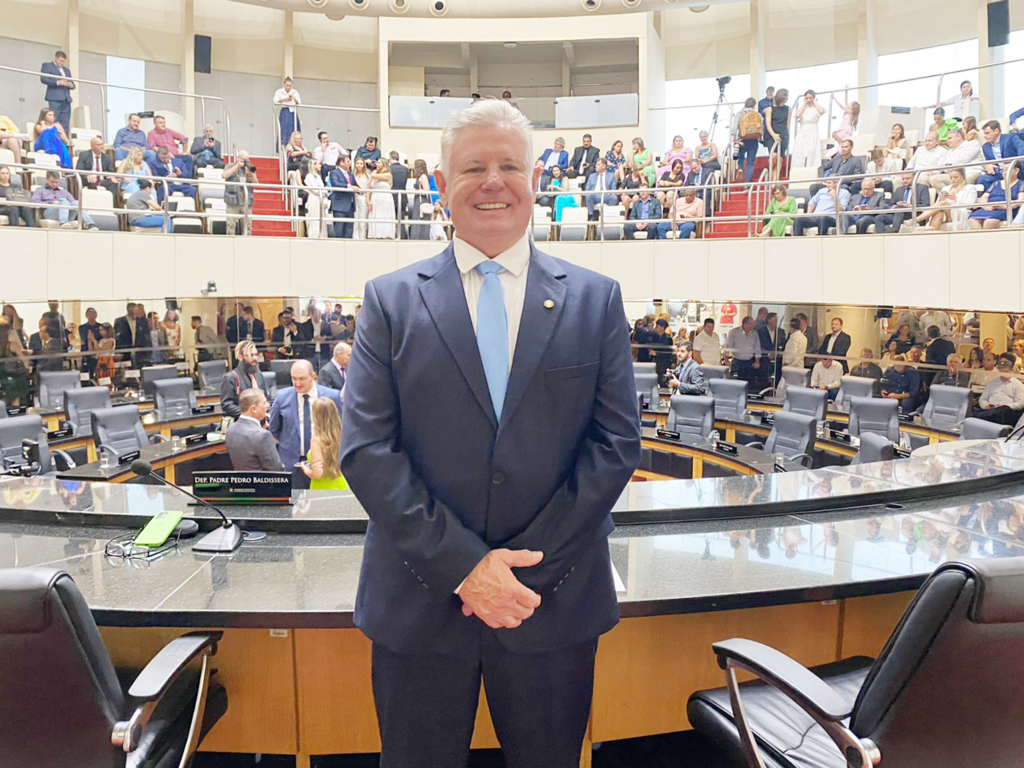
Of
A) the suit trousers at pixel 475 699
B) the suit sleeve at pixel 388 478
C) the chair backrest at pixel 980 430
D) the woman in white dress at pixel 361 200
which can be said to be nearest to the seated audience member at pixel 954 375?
the chair backrest at pixel 980 430

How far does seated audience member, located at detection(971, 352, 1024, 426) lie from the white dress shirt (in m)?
8.21

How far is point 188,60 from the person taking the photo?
17453 mm

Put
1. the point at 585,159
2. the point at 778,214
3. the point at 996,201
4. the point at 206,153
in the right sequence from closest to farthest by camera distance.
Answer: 1. the point at 996,201
2. the point at 778,214
3. the point at 206,153
4. the point at 585,159

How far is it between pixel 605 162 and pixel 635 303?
2965 mm

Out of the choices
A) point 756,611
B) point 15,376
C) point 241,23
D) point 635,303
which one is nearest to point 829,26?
point 635,303

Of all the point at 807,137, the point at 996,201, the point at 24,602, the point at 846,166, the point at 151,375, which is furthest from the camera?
the point at 807,137

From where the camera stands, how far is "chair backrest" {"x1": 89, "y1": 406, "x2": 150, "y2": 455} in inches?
272

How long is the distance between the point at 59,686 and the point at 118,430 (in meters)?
6.12

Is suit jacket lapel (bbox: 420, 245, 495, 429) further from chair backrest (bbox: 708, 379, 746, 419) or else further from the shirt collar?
chair backrest (bbox: 708, 379, 746, 419)

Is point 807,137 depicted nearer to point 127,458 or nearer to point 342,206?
point 342,206

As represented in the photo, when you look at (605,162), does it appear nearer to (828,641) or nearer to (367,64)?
(367,64)

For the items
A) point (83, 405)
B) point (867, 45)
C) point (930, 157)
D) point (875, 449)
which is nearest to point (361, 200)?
point (83, 405)

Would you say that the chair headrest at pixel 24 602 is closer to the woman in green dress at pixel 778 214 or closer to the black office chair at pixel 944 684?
the black office chair at pixel 944 684

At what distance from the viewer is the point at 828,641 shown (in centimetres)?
255
